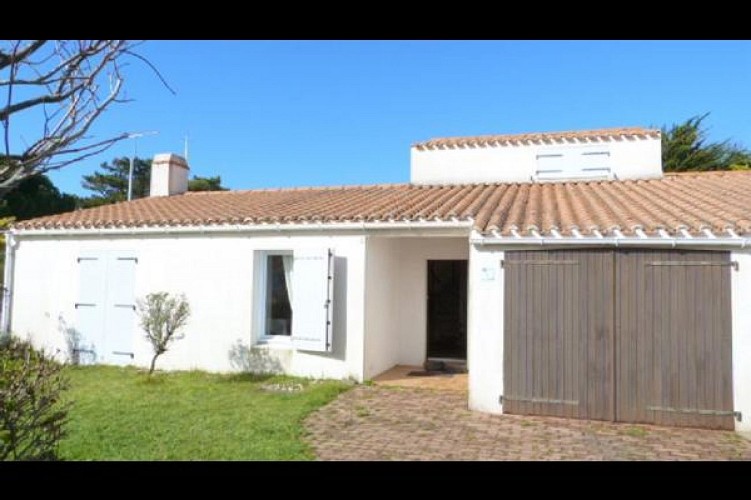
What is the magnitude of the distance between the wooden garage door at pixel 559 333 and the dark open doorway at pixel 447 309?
13.2 feet

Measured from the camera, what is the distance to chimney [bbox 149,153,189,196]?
18.6 meters

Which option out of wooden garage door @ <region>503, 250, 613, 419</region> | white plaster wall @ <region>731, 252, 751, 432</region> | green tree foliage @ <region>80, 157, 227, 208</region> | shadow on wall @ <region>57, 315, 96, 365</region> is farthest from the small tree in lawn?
green tree foliage @ <region>80, 157, 227, 208</region>

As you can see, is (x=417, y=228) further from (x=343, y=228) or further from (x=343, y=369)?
(x=343, y=369)

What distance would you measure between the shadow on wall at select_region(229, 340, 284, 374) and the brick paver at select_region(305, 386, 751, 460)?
9.25 feet

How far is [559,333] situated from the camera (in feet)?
27.2

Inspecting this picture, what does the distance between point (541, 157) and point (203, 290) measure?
34.5 ft

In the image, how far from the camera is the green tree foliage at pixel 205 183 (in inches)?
1789

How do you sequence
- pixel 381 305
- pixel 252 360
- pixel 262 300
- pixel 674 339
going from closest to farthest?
1. pixel 674 339
2. pixel 252 360
3. pixel 381 305
4. pixel 262 300

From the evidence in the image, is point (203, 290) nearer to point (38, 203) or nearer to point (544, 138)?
point (544, 138)

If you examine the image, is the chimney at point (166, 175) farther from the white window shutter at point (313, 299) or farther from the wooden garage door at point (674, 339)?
the wooden garage door at point (674, 339)

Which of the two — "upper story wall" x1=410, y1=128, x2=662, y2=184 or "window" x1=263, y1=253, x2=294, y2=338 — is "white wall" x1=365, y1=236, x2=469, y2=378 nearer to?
"window" x1=263, y1=253, x2=294, y2=338

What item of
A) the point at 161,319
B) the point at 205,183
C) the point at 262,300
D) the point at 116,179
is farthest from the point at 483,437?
the point at 116,179

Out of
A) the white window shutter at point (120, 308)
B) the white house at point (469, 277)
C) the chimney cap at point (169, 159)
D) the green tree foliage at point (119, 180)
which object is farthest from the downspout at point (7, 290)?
the green tree foliage at point (119, 180)
